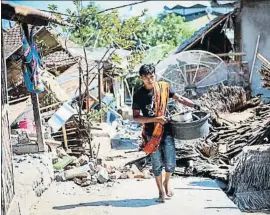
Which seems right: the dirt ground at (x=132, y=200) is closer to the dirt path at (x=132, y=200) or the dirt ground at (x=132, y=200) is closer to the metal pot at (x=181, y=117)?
the dirt path at (x=132, y=200)

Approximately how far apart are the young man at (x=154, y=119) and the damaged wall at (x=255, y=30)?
8.04 metres

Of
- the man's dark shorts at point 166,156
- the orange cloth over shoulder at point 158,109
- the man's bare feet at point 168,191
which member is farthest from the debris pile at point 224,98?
the orange cloth over shoulder at point 158,109

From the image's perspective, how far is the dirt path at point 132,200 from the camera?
550cm

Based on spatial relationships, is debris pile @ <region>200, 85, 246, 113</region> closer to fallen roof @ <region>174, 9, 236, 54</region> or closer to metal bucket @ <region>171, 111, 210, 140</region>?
fallen roof @ <region>174, 9, 236, 54</region>

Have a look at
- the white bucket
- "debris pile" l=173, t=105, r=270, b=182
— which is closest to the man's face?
"debris pile" l=173, t=105, r=270, b=182

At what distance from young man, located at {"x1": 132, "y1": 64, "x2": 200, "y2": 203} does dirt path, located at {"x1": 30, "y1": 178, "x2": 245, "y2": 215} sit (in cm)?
26

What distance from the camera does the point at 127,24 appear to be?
9367mm

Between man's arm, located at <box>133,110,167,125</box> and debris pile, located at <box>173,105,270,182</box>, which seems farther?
debris pile, located at <box>173,105,270,182</box>

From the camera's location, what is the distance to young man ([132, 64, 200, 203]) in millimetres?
5375

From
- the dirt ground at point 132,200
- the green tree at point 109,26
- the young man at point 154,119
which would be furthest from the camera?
the green tree at point 109,26

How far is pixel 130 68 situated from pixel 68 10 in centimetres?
202

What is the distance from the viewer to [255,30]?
14.6 meters

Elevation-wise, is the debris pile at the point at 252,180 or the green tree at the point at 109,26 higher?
the green tree at the point at 109,26

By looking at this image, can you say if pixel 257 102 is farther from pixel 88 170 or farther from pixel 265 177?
pixel 88 170
